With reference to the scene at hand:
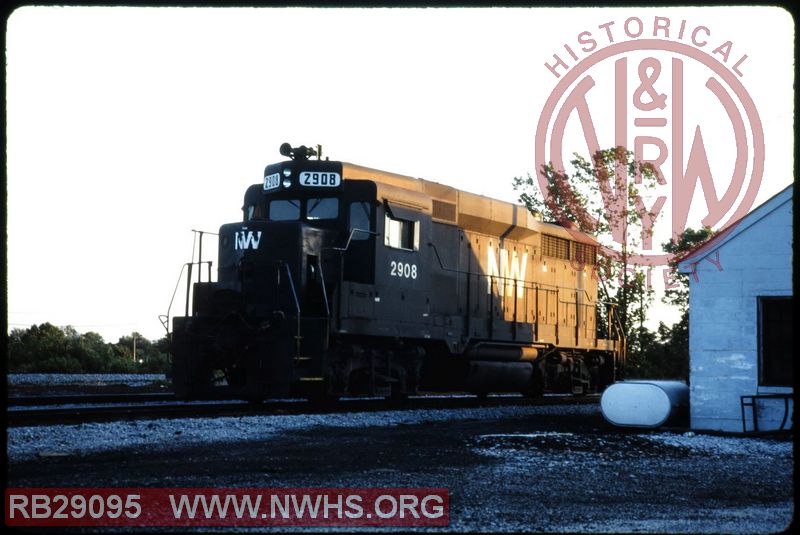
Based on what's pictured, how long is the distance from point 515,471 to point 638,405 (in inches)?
246

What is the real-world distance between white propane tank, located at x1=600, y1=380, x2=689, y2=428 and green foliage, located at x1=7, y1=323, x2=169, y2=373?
24008 mm

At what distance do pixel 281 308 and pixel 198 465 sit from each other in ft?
23.5

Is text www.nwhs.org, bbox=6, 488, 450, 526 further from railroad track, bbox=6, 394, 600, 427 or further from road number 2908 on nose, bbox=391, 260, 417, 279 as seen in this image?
road number 2908 on nose, bbox=391, 260, 417, 279

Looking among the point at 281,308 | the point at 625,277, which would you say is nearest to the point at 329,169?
the point at 281,308

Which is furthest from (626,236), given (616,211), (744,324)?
(744,324)

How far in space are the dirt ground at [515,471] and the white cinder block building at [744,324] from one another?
126 cm

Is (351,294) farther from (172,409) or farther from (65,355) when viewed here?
(65,355)

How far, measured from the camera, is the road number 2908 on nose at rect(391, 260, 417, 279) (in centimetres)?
1677

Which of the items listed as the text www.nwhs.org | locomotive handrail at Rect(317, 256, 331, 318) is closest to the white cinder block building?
locomotive handrail at Rect(317, 256, 331, 318)

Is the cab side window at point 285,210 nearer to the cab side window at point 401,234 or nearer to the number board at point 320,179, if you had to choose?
the number board at point 320,179

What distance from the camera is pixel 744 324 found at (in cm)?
1433

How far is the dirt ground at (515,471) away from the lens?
6562 millimetres

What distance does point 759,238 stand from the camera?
14.2 metres

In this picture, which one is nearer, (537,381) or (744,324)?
(744,324)
